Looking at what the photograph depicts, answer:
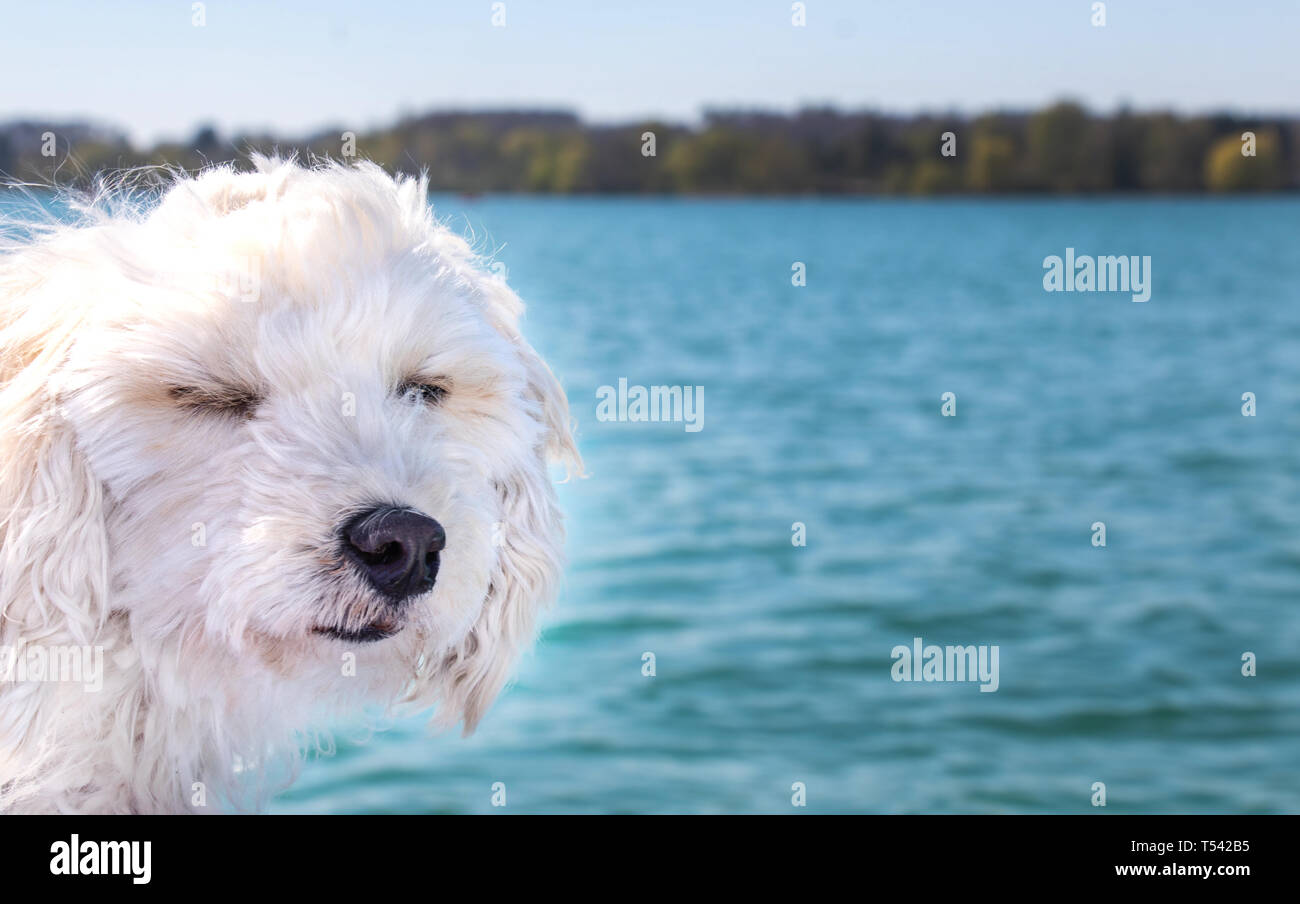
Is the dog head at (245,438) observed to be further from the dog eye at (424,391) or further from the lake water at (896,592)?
the lake water at (896,592)

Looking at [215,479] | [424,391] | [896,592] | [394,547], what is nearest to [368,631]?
[394,547]

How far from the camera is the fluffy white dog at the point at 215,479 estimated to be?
237cm

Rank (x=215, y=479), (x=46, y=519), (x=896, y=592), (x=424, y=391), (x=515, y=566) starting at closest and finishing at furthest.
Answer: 1. (x=46, y=519)
2. (x=215, y=479)
3. (x=424, y=391)
4. (x=515, y=566)
5. (x=896, y=592)

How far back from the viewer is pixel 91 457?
2402 mm

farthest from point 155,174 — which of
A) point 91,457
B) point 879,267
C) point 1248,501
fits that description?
point 879,267

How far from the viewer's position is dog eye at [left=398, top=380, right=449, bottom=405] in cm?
268

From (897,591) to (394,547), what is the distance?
50.4ft

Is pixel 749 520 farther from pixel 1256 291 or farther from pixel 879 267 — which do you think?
pixel 879 267

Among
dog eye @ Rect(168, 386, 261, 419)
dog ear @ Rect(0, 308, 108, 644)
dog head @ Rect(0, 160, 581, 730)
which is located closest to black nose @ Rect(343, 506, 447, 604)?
dog head @ Rect(0, 160, 581, 730)

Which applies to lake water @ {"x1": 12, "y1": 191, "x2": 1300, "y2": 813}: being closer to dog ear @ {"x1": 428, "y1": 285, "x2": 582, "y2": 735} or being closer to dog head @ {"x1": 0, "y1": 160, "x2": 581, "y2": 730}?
dog ear @ {"x1": 428, "y1": 285, "x2": 582, "y2": 735}

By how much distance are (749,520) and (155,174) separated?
1741 centimetres

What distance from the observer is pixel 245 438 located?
2.50 m

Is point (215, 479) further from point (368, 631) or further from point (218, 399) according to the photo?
point (368, 631)

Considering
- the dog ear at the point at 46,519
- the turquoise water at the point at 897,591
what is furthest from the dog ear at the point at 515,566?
the dog ear at the point at 46,519
